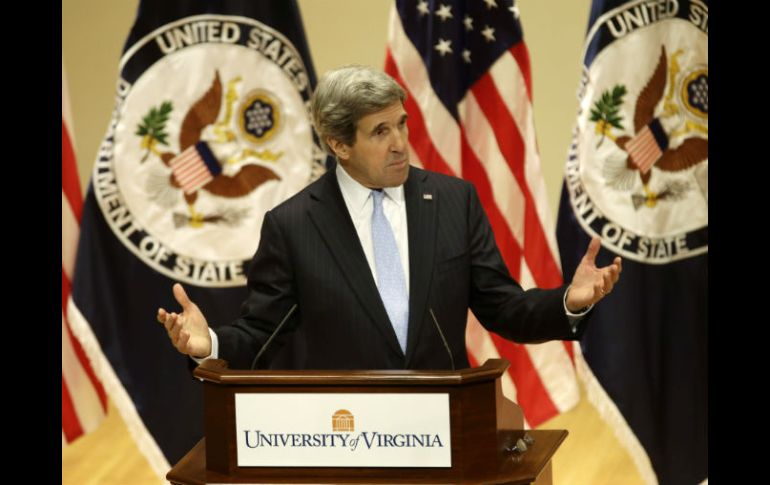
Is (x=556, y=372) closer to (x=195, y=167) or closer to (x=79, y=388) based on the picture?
(x=195, y=167)

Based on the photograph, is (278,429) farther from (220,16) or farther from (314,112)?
(220,16)

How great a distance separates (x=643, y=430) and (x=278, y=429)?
83.8 inches

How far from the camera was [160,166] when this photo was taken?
392cm

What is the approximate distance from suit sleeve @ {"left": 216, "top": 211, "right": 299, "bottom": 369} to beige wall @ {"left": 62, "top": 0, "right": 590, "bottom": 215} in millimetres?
1713

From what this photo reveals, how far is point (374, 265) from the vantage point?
2.71m

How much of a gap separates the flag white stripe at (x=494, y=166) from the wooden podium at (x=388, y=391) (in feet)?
5.66

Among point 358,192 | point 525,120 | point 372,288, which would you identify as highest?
point 525,120

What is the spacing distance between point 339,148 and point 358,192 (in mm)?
122

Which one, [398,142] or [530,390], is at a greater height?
[398,142]

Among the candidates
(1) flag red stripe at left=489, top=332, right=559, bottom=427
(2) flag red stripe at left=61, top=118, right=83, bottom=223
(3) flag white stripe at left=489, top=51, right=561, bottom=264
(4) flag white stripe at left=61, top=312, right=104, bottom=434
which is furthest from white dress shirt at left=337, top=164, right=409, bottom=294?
(4) flag white stripe at left=61, top=312, right=104, bottom=434

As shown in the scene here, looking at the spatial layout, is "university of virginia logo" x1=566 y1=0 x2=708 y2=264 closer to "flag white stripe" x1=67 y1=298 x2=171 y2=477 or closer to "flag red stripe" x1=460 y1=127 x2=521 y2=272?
"flag red stripe" x1=460 y1=127 x2=521 y2=272

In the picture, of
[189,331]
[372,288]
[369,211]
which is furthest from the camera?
[369,211]

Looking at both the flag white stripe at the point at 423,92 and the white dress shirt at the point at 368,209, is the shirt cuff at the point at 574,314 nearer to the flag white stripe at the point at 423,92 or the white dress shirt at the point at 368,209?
the white dress shirt at the point at 368,209

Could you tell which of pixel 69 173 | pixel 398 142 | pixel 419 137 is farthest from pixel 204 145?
pixel 398 142
